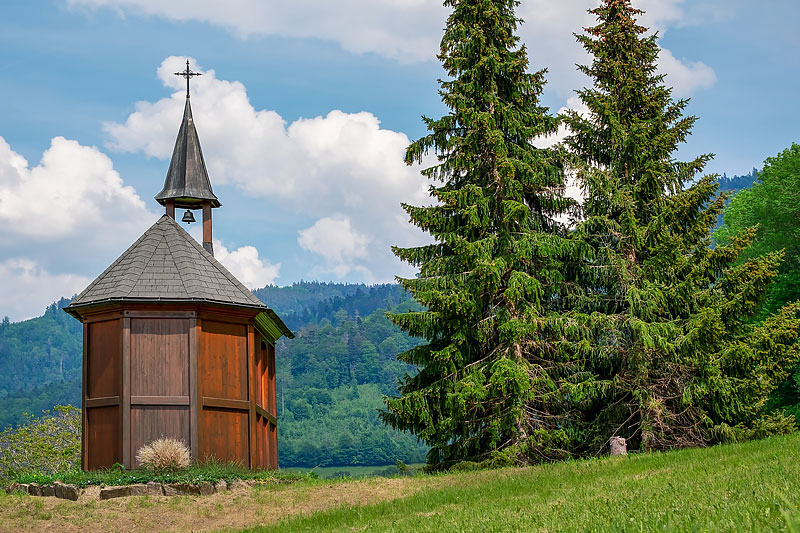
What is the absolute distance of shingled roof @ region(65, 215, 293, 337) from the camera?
22000 millimetres

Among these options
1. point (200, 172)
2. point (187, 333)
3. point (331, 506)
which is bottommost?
point (331, 506)

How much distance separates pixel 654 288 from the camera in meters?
23.0

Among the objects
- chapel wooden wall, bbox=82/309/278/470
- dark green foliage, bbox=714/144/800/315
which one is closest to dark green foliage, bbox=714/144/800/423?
dark green foliage, bbox=714/144/800/315

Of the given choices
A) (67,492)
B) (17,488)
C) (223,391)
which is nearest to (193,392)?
(223,391)

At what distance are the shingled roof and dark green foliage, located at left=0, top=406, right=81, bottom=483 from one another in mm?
22925

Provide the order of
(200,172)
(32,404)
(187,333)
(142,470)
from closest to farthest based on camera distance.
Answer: (142,470), (187,333), (200,172), (32,404)

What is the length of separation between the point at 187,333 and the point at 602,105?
12.7m

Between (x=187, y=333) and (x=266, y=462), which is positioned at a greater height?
(x=187, y=333)

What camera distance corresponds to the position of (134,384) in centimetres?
2136

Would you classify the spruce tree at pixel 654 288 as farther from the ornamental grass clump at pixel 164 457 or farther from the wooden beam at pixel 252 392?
the ornamental grass clump at pixel 164 457

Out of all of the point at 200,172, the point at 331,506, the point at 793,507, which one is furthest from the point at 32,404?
the point at 793,507

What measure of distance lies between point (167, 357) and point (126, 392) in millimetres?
1243

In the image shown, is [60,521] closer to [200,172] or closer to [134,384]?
[134,384]

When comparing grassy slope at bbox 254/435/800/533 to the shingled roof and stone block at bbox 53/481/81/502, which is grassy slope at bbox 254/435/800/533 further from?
the shingled roof
